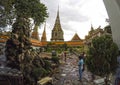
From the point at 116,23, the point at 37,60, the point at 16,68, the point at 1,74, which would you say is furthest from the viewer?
the point at 37,60

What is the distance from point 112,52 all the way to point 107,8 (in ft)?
7.73

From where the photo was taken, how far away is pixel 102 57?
785 centimetres

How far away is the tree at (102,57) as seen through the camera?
→ 7.75m

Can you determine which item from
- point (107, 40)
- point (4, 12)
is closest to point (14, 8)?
point (4, 12)

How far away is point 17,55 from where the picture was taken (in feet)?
43.8

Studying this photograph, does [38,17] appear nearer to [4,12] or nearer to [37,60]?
[4,12]

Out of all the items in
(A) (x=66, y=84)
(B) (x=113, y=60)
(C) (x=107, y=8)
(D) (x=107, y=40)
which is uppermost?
(C) (x=107, y=8)

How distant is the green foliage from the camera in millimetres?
7752

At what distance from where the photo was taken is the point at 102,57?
25.7ft

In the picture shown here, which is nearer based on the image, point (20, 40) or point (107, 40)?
point (107, 40)

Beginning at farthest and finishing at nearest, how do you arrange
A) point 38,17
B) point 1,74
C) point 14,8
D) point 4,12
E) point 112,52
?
point 38,17
point 14,8
point 4,12
point 1,74
point 112,52

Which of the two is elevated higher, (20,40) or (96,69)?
(20,40)

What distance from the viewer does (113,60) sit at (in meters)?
7.80

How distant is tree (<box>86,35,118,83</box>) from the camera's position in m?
7.75
